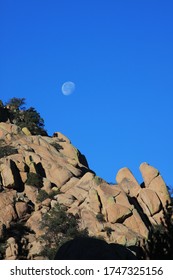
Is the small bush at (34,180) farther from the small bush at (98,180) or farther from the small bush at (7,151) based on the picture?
the small bush at (98,180)

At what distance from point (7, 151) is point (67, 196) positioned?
1276cm

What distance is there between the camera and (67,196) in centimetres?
7038

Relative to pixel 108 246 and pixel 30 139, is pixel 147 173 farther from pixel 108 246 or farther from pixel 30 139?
pixel 108 246

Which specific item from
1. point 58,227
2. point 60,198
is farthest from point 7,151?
point 58,227

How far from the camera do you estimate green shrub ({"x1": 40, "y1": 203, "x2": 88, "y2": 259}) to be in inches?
2401

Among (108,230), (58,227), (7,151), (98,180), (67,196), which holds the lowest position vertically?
(108,230)

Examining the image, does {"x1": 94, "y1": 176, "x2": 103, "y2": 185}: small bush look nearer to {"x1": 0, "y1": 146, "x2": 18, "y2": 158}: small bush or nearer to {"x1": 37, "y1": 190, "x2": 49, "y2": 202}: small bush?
{"x1": 37, "y1": 190, "x2": 49, "y2": 202}: small bush

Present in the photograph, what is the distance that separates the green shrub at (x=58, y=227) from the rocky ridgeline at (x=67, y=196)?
1125 mm

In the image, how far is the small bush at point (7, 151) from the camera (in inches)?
2978

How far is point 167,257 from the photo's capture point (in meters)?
21.8

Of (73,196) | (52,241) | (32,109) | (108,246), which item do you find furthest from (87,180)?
(108,246)

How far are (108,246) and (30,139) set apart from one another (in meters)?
60.5

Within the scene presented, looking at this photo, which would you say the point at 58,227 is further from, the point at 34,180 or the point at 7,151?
the point at 7,151

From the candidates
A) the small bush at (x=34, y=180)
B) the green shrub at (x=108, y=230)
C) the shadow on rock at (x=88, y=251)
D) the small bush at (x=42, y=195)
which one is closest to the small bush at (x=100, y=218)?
the green shrub at (x=108, y=230)
